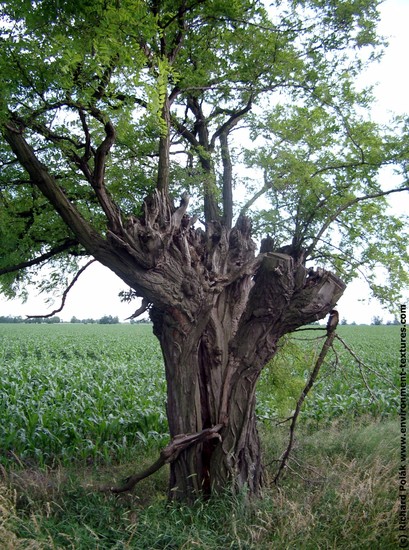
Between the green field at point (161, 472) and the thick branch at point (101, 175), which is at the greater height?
the thick branch at point (101, 175)

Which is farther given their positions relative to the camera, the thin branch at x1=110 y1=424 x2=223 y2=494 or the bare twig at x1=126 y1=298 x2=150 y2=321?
the bare twig at x1=126 y1=298 x2=150 y2=321

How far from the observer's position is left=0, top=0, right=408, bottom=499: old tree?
199 inches

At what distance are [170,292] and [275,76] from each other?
4.69 meters

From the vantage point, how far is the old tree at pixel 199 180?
5.05 meters

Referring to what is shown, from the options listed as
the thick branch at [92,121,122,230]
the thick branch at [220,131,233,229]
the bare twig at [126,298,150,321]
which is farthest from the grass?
the thick branch at [220,131,233,229]

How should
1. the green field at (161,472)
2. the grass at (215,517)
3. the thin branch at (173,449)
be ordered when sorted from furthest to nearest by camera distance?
the thin branch at (173,449) < the green field at (161,472) < the grass at (215,517)

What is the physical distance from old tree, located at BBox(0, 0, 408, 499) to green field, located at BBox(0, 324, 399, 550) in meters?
0.68

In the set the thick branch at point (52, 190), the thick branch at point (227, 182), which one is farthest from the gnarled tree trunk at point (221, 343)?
the thick branch at point (227, 182)

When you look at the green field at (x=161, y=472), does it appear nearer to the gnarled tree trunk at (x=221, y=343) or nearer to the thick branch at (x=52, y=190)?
→ the gnarled tree trunk at (x=221, y=343)

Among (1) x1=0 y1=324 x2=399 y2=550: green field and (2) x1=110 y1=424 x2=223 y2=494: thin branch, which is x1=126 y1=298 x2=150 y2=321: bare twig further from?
(1) x1=0 y1=324 x2=399 y2=550: green field

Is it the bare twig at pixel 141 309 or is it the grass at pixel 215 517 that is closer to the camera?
the grass at pixel 215 517

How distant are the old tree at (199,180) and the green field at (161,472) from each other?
26.8 inches

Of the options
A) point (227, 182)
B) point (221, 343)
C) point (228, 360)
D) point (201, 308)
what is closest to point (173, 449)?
point (228, 360)

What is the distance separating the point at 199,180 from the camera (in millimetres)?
7766
